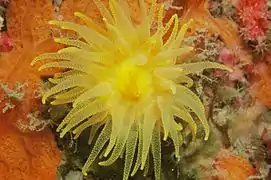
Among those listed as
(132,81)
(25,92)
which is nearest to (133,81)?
(132,81)

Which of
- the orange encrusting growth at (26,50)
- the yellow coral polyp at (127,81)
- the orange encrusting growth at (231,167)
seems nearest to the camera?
the yellow coral polyp at (127,81)

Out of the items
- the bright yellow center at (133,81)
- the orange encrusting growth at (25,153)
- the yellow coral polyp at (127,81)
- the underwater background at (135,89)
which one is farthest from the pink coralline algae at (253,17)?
the orange encrusting growth at (25,153)

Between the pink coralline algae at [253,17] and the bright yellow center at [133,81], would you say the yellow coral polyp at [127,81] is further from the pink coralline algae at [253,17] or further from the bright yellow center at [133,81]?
the pink coralline algae at [253,17]

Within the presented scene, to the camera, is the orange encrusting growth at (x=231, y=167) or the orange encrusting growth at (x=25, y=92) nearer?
the orange encrusting growth at (x=25, y=92)

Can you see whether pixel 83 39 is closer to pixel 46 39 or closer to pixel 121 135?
pixel 46 39

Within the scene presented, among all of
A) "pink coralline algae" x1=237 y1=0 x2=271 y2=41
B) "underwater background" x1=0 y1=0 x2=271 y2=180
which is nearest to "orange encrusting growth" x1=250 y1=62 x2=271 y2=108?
"underwater background" x1=0 y1=0 x2=271 y2=180

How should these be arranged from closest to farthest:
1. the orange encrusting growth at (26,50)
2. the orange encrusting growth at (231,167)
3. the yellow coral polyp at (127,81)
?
the yellow coral polyp at (127,81) → the orange encrusting growth at (26,50) → the orange encrusting growth at (231,167)

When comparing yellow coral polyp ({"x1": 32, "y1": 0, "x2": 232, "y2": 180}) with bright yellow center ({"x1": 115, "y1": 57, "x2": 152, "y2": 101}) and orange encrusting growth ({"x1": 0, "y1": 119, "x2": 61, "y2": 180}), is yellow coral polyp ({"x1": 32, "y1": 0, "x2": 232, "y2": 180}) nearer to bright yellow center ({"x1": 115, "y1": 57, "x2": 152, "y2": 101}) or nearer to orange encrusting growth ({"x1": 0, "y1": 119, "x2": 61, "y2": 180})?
bright yellow center ({"x1": 115, "y1": 57, "x2": 152, "y2": 101})
